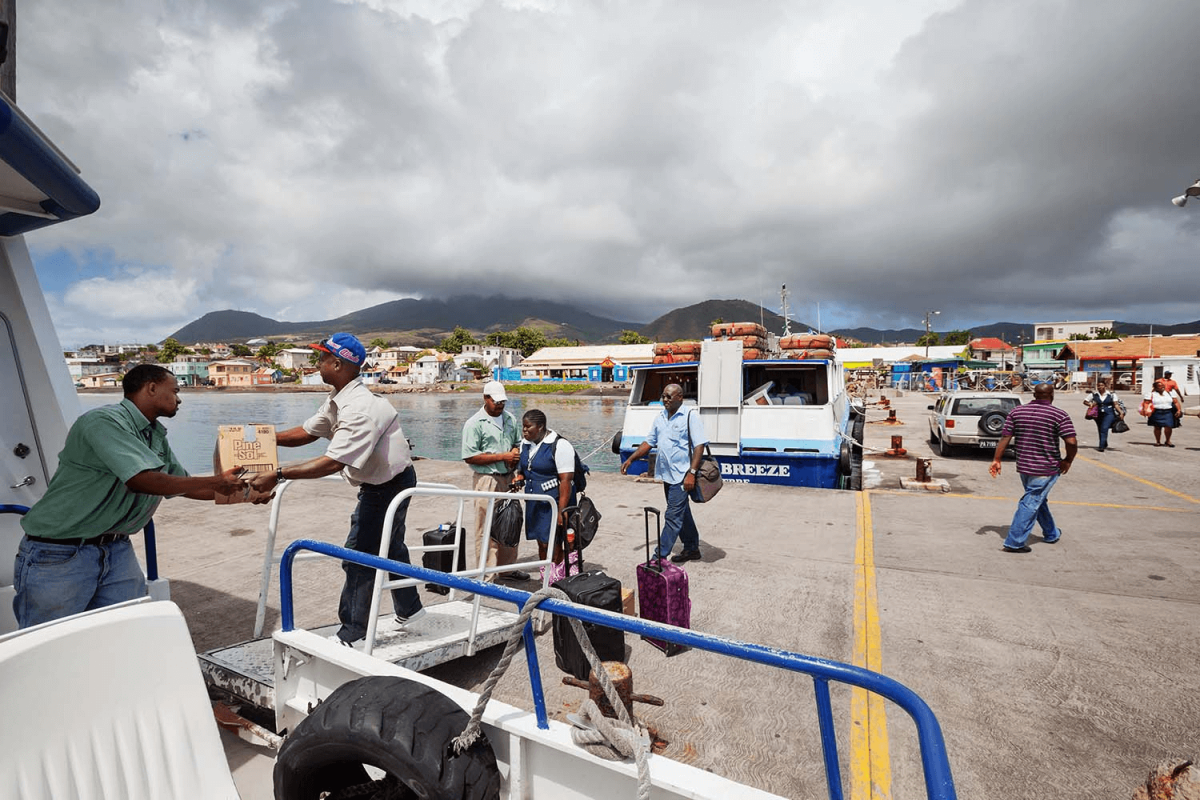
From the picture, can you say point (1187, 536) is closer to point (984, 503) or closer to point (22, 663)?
point (984, 503)

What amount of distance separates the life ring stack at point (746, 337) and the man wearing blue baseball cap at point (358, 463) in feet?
27.1

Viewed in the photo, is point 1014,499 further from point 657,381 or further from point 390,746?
point 390,746

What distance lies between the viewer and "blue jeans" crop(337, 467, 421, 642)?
10.5 feet

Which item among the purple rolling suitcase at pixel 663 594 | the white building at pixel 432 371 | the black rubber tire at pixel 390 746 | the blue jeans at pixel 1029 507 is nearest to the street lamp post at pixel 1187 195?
the blue jeans at pixel 1029 507

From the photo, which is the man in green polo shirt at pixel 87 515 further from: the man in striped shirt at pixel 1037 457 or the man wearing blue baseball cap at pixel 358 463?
the man in striped shirt at pixel 1037 457

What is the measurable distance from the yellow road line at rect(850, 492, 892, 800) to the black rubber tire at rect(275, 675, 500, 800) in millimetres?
1733

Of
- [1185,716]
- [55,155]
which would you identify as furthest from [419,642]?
[1185,716]

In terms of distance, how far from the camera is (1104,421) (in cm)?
1326

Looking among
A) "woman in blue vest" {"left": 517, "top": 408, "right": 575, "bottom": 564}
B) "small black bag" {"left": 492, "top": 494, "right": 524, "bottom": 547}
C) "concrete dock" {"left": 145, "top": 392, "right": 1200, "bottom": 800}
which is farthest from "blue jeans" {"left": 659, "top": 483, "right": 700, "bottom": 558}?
"small black bag" {"left": 492, "top": 494, "right": 524, "bottom": 547}

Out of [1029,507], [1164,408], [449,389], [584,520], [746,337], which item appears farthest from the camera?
[449,389]

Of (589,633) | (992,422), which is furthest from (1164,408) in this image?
(589,633)

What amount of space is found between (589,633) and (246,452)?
7.23ft

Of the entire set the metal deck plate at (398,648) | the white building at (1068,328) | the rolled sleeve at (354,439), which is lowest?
the metal deck plate at (398,648)

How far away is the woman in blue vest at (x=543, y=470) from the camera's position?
188 inches
